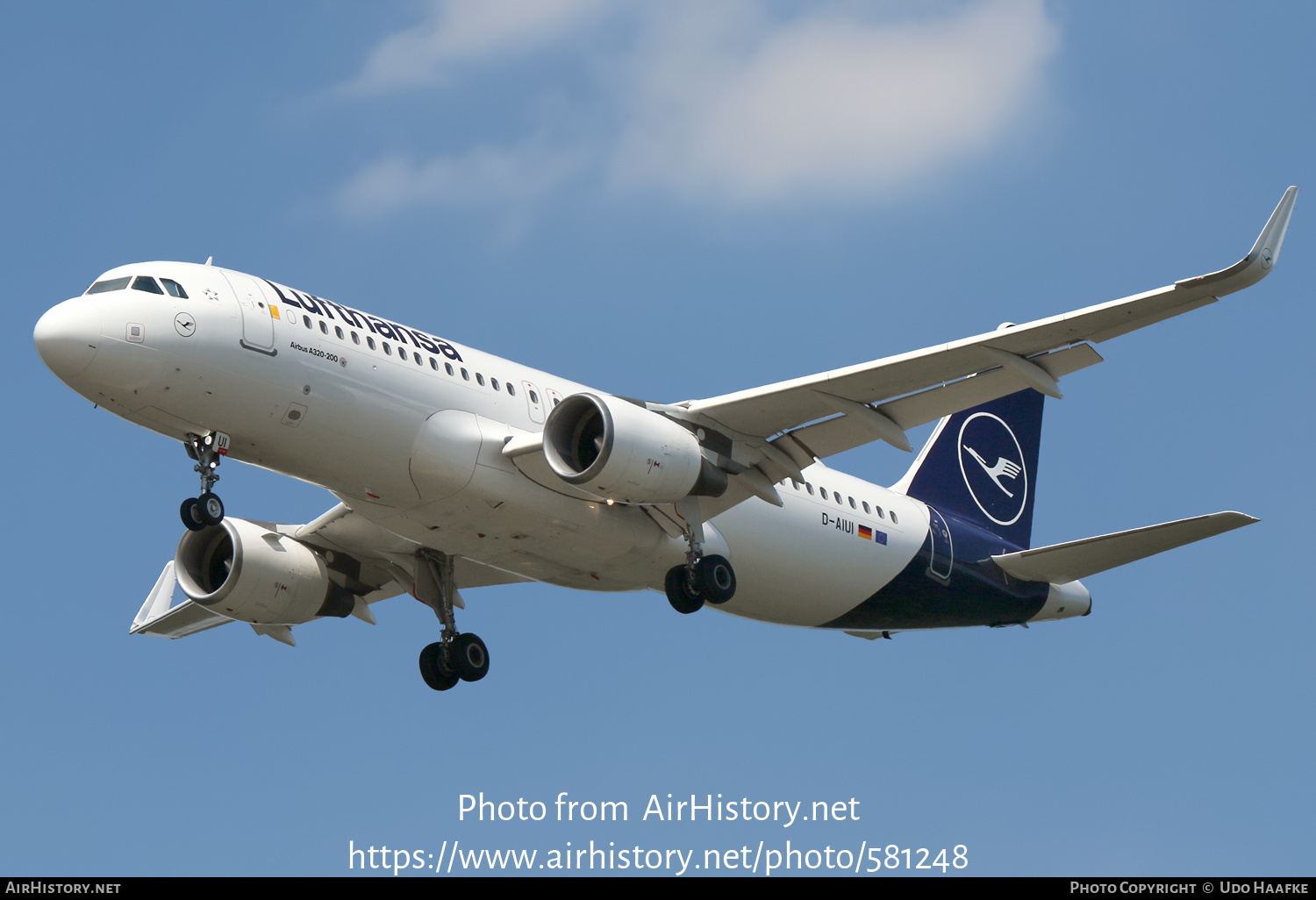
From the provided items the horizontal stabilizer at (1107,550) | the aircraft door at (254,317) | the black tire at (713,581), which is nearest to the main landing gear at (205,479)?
the aircraft door at (254,317)

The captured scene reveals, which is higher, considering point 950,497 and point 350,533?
point 950,497

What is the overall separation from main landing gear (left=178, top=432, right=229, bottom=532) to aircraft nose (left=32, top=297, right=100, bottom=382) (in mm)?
2150

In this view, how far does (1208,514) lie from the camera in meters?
27.6

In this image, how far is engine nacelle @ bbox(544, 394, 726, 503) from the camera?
25703mm

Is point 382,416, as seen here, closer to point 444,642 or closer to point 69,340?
point 69,340

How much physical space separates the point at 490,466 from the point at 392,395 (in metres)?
2.00

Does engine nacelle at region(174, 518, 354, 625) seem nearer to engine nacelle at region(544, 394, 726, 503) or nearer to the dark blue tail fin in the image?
engine nacelle at region(544, 394, 726, 503)

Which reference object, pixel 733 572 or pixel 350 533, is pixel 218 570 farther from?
pixel 733 572

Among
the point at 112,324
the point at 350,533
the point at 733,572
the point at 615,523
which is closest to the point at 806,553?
the point at 733,572

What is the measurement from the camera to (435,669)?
30.5 metres

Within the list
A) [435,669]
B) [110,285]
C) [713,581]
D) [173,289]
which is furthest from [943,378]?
[110,285]

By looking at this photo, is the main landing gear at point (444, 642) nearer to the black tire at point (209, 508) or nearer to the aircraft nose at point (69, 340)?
the black tire at point (209, 508)

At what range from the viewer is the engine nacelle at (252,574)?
Answer: 98.6 ft

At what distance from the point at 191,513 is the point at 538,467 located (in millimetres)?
5519
